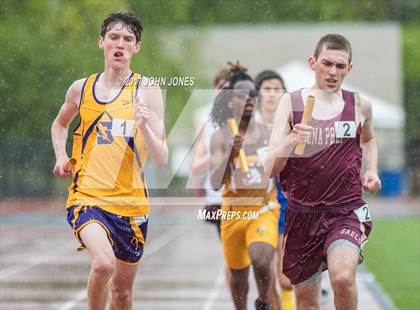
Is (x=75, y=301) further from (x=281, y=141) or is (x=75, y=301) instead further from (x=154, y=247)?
(x=154, y=247)

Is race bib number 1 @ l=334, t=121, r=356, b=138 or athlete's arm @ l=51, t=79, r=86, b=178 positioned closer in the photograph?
race bib number 1 @ l=334, t=121, r=356, b=138

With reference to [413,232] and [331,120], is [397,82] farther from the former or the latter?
[331,120]

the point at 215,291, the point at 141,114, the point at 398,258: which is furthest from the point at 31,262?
the point at 141,114

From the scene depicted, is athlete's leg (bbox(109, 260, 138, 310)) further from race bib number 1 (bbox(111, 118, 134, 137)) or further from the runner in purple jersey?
the runner in purple jersey

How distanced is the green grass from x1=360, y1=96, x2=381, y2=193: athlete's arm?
3775mm

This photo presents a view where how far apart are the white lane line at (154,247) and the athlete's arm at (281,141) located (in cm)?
392

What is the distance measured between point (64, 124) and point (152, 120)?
28.4 inches

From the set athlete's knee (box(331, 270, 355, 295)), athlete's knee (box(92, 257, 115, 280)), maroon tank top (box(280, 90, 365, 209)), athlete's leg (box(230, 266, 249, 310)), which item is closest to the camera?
athlete's knee (box(331, 270, 355, 295))

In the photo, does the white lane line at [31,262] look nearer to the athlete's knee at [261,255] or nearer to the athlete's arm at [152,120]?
the athlete's knee at [261,255]

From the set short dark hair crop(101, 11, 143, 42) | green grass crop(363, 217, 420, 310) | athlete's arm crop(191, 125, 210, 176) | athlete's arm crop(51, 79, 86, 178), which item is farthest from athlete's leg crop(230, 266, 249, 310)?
green grass crop(363, 217, 420, 310)

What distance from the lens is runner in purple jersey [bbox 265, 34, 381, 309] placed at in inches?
231

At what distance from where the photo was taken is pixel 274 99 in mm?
7992

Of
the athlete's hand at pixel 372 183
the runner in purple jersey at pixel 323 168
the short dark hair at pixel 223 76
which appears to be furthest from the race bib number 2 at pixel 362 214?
the short dark hair at pixel 223 76

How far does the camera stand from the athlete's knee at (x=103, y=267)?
567 centimetres
